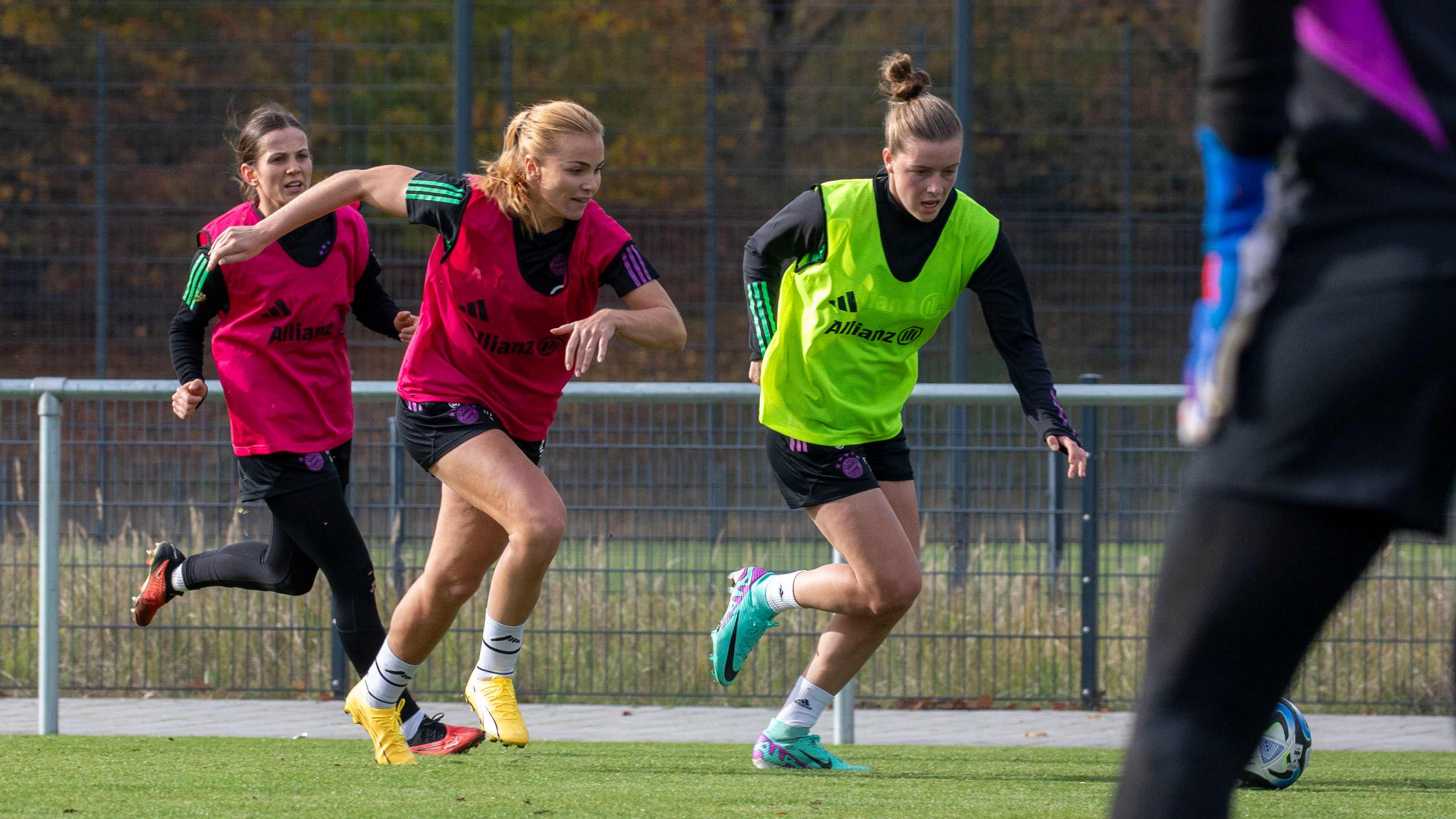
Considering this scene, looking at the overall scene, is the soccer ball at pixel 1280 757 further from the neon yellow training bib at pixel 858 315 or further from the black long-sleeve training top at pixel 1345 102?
the black long-sleeve training top at pixel 1345 102

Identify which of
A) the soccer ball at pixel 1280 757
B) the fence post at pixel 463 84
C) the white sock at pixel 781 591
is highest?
the fence post at pixel 463 84

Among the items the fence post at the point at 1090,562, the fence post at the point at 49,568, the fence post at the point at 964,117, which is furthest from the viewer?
the fence post at the point at 964,117

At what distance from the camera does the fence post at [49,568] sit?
5.55 metres

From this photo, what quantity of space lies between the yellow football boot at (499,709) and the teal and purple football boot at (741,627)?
0.68 metres

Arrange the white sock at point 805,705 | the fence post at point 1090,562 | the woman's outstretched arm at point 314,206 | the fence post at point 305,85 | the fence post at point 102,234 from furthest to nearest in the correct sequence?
the fence post at point 102,234 → the fence post at point 305,85 → the fence post at point 1090,562 → the white sock at point 805,705 → the woman's outstretched arm at point 314,206

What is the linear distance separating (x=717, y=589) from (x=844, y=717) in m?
1.19

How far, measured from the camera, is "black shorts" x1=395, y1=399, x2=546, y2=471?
456 cm

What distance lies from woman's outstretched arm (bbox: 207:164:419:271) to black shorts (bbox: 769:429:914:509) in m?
1.32

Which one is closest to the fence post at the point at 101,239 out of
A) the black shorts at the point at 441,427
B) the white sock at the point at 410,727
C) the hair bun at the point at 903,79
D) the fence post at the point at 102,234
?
the fence post at the point at 102,234

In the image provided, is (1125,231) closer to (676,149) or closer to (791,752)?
(676,149)

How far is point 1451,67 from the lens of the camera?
166 cm

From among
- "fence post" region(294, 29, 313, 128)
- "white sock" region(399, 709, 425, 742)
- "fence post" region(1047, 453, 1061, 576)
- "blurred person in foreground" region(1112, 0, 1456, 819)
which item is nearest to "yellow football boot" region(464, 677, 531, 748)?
"white sock" region(399, 709, 425, 742)

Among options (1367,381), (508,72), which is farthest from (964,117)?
(1367,381)

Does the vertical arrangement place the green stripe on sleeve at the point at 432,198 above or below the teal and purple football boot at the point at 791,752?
above
